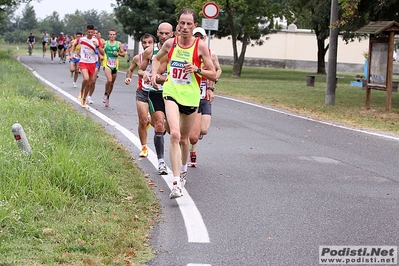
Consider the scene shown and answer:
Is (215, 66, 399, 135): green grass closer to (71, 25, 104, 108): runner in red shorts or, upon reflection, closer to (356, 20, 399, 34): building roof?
(356, 20, 399, 34): building roof

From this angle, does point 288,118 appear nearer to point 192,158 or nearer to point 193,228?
point 192,158

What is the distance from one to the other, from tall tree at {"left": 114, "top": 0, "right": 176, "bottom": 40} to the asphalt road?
32993mm

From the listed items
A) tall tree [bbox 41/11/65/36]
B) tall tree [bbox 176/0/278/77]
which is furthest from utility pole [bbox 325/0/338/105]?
tall tree [bbox 41/11/65/36]

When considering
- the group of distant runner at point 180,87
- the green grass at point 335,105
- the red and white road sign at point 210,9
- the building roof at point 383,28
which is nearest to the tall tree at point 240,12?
the green grass at point 335,105

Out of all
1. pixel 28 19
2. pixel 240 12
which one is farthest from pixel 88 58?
pixel 28 19

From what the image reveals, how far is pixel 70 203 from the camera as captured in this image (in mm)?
7023

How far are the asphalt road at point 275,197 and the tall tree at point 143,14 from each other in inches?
1299

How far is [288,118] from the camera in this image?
57.1ft

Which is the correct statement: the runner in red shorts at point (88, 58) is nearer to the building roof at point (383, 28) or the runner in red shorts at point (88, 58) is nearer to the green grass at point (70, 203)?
the building roof at point (383, 28)

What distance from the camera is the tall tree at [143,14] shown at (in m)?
46.8

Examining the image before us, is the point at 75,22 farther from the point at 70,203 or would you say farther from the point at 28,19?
the point at 70,203

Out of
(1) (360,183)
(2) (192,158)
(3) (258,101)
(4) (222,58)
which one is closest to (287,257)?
(1) (360,183)

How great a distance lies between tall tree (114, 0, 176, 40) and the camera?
46.8 meters

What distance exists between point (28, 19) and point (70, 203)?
136485 millimetres
